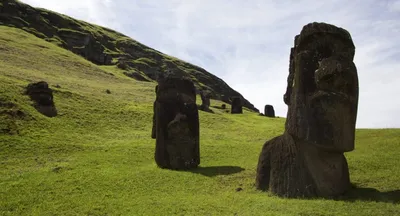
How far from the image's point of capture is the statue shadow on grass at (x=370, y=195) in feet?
39.2

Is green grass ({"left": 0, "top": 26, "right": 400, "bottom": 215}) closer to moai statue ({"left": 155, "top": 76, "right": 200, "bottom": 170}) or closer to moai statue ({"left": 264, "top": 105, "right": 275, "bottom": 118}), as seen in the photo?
moai statue ({"left": 155, "top": 76, "right": 200, "bottom": 170})

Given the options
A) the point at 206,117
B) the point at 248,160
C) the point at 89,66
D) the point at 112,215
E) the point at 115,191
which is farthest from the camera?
the point at 89,66

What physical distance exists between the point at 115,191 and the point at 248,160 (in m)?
9.46

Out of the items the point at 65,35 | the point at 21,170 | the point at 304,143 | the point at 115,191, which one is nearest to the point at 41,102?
the point at 21,170

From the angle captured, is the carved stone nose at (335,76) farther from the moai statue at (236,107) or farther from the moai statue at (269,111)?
the moai statue at (269,111)

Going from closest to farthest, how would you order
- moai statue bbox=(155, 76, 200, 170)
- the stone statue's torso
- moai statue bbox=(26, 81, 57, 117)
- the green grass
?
the green grass
the stone statue's torso
moai statue bbox=(155, 76, 200, 170)
moai statue bbox=(26, 81, 57, 117)

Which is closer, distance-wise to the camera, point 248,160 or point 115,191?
point 115,191

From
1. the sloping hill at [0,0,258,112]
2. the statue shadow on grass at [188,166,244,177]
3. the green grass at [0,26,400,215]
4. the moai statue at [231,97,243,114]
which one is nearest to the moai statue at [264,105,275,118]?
the moai statue at [231,97,243,114]

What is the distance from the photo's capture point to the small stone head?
12922 millimetres

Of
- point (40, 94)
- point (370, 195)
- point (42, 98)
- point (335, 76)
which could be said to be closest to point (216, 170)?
point (370, 195)

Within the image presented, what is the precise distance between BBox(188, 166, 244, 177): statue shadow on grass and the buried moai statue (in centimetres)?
478

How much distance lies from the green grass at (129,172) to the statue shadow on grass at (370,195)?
0.03m

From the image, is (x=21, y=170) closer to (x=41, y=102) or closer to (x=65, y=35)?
(x=41, y=102)

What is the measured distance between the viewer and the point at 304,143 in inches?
532
